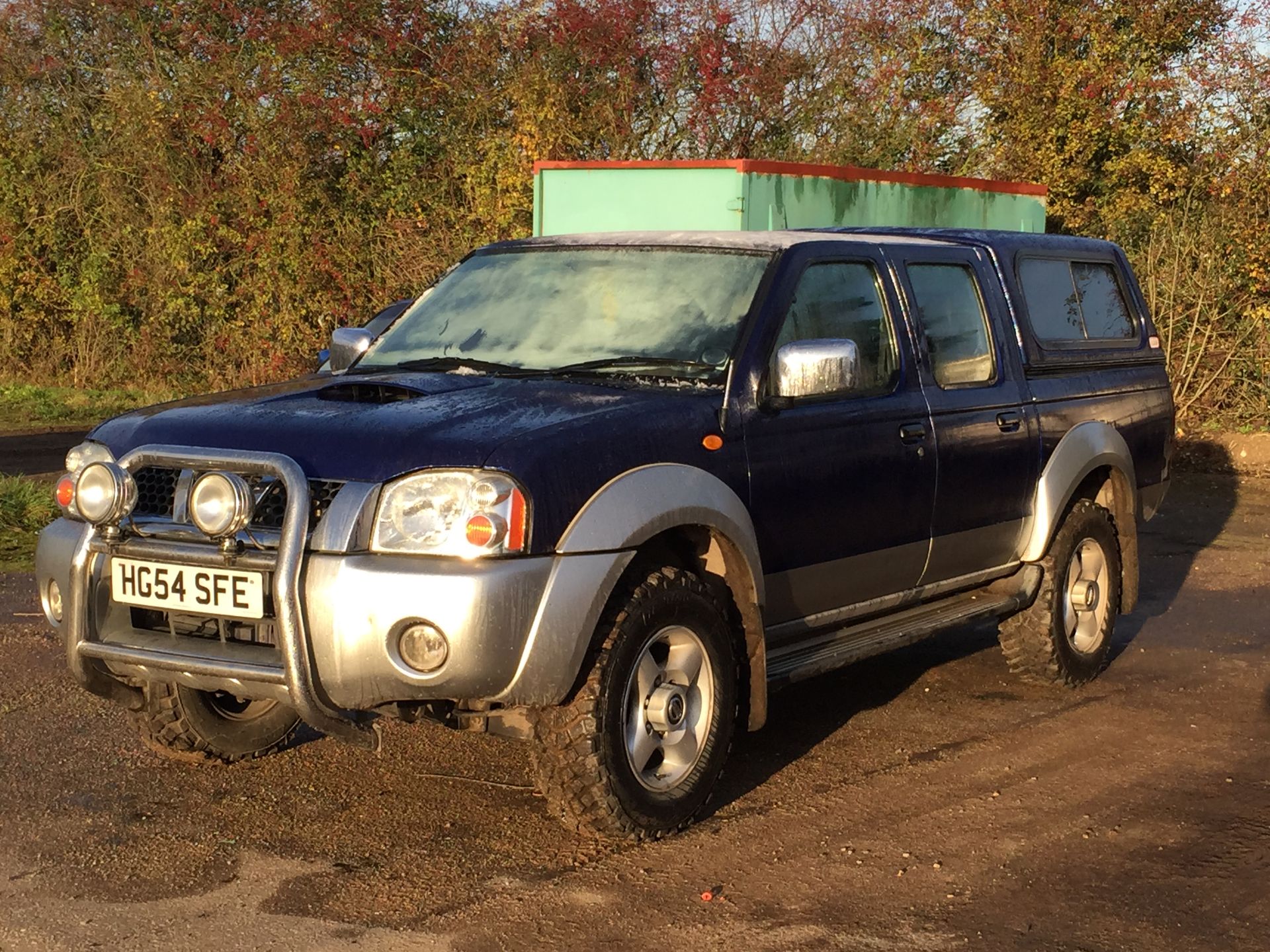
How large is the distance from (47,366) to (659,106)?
8.83 metres

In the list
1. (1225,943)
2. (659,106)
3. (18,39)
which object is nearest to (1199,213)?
(659,106)

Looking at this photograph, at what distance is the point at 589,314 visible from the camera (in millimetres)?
5672

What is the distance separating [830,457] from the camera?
18.3 ft

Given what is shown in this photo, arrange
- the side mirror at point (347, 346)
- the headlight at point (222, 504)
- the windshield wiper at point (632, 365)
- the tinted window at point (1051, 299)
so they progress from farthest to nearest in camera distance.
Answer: the tinted window at point (1051, 299), the side mirror at point (347, 346), the windshield wiper at point (632, 365), the headlight at point (222, 504)

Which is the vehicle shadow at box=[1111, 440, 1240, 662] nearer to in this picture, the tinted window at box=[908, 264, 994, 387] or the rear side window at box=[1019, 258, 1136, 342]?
the rear side window at box=[1019, 258, 1136, 342]

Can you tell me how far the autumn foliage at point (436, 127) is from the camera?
17.9 metres

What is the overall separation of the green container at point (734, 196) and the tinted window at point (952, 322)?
5.81 metres

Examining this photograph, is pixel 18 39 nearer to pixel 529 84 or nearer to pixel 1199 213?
pixel 529 84

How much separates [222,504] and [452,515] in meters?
0.64

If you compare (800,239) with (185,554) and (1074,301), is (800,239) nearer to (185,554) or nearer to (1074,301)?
(1074,301)

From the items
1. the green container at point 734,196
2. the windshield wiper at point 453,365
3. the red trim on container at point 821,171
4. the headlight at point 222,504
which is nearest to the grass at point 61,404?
the green container at point 734,196

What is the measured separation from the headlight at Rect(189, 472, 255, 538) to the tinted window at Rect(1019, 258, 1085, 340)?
3.64 meters

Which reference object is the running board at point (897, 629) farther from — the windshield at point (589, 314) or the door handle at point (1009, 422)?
the windshield at point (589, 314)

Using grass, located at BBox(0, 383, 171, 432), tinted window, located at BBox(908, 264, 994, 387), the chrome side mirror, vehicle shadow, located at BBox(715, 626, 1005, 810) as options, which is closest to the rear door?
tinted window, located at BBox(908, 264, 994, 387)
